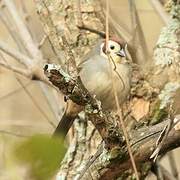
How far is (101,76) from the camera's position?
216 centimetres

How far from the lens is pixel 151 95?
74.2 inches

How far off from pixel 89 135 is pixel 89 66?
386 mm

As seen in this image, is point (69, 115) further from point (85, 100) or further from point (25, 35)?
point (85, 100)

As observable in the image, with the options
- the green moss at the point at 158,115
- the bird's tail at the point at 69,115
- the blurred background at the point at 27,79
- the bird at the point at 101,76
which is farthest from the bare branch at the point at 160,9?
the bird's tail at the point at 69,115

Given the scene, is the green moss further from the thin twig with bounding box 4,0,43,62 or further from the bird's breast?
the thin twig with bounding box 4,0,43,62

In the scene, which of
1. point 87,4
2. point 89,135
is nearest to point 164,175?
point 89,135

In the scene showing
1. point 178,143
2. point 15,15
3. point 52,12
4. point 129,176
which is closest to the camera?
point 178,143

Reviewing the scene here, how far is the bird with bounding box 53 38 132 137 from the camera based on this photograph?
2.05 metres

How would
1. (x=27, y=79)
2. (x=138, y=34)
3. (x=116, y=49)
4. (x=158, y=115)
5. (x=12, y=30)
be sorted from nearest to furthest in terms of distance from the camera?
(x=158, y=115)
(x=138, y=34)
(x=116, y=49)
(x=12, y=30)
(x=27, y=79)

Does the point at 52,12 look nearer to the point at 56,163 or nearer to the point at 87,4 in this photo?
the point at 87,4

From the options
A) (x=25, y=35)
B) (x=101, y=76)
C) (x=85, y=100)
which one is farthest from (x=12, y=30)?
(x=85, y=100)

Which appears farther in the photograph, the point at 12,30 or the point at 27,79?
the point at 27,79

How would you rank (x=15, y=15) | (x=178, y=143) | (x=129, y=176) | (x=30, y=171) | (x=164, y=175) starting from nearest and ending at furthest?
1. (x=30, y=171)
2. (x=178, y=143)
3. (x=129, y=176)
4. (x=164, y=175)
5. (x=15, y=15)

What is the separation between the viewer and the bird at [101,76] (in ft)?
6.74
